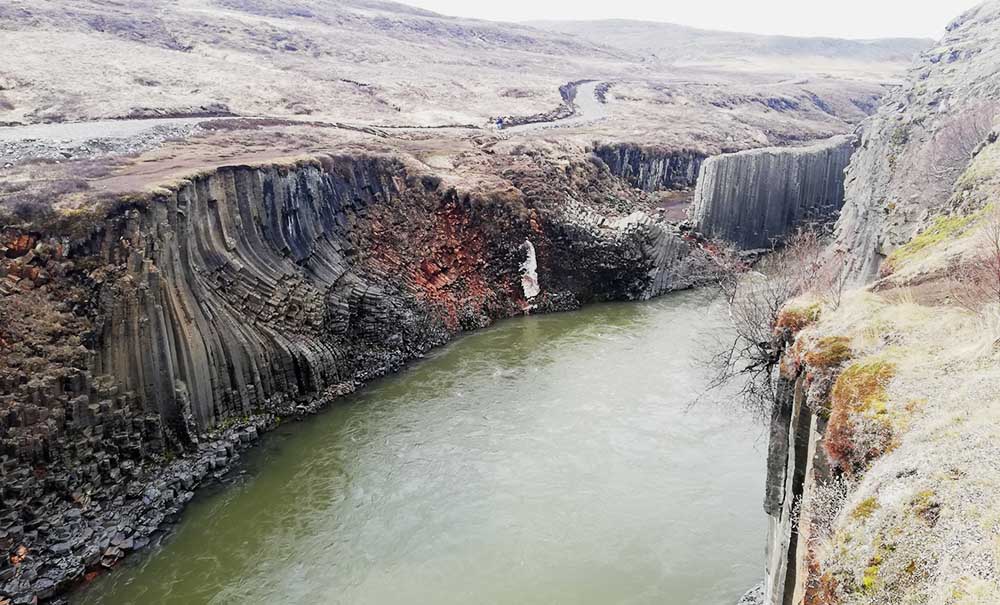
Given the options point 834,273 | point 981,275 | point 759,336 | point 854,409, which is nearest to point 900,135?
point 834,273

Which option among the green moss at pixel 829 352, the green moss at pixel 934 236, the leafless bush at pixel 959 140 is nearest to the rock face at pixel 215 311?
the green moss at pixel 829 352

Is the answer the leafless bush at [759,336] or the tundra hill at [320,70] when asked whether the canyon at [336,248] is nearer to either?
the tundra hill at [320,70]

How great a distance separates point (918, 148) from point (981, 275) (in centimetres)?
1326

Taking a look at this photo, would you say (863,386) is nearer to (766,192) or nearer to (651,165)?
(766,192)

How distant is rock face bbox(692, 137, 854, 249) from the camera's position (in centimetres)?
4022

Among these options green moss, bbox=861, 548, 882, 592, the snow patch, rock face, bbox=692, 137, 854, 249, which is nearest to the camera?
green moss, bbox=861, 548, 882, 592

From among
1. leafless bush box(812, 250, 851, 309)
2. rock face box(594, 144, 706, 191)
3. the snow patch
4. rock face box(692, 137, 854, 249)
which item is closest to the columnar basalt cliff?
leafless bush box(812, 250, 851, 309)

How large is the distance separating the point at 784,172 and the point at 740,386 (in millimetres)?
24757

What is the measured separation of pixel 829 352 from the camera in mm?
9359

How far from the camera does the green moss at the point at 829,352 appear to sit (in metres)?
9.14

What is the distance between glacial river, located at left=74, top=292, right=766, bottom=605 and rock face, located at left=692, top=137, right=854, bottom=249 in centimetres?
1825

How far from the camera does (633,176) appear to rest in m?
45.2

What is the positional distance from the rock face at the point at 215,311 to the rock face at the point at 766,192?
31.4ft

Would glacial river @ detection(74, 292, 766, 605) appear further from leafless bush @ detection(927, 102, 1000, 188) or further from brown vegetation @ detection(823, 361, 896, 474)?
leafless bush @ detection(927, 102, 1000, 188)
